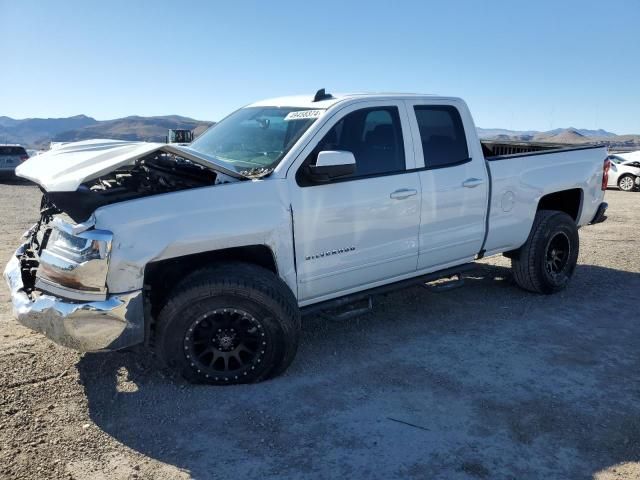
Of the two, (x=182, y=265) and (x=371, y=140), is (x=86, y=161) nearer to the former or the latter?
(x=182, y=265)

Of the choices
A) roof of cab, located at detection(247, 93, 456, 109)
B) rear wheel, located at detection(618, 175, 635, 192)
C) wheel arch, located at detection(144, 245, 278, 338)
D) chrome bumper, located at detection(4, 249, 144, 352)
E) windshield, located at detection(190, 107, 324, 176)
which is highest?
roof of cab, located at detection(247, 93, 456, 109)

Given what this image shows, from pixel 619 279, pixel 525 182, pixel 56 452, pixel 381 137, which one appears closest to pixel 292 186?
pixel 381 137

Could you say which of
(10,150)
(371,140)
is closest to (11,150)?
(10,150)

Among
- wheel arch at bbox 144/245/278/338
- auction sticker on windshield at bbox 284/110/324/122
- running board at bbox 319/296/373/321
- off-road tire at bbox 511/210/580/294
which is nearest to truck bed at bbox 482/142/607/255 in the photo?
off-road tire at bbox 511/210/580/294

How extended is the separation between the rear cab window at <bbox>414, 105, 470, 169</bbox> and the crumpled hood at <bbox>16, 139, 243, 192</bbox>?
5.78ft

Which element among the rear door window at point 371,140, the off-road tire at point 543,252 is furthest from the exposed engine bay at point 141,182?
the off-road tire at point 543,252

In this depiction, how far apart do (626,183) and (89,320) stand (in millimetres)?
19100

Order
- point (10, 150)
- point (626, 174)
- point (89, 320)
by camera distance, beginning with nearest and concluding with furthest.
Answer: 1. point (89, 320)
2. point (626, 174)
3. point (10, 150)

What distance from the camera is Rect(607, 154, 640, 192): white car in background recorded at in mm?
17938

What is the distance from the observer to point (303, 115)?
4281 mm

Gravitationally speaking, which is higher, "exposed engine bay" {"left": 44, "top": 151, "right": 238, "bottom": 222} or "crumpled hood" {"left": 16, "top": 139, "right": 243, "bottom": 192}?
"crumpled hood" {"left": 16, "top": 139, "right": 243, "bottom": 192}

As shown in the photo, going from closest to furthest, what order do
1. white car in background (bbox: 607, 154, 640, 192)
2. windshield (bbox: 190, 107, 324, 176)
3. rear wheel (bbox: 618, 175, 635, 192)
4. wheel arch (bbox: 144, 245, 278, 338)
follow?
wheel arch (bbox: 144, 245, 278, 338)
windshield (bbox: 190, 107, 324, 176)
white car in background (bbox: 607, 154, 640, 192)
rear wheel (bbox: 618, 175, 635, 192)

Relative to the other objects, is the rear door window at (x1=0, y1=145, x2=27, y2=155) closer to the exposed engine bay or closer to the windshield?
the windshield

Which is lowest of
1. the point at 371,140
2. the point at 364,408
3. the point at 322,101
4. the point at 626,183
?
the point at 364,408
